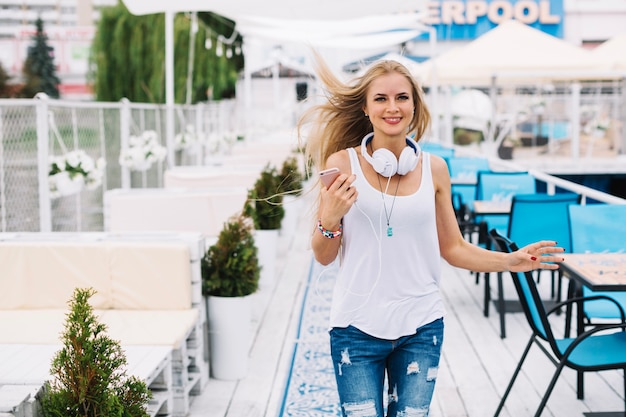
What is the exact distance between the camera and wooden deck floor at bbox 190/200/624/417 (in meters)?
4.73

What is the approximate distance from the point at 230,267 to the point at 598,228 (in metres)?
2.36

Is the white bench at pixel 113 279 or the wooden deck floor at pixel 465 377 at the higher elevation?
the white bench at pixel 113 279

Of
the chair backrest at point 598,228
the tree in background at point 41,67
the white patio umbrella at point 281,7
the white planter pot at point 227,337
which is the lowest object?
the white planter pot at point 227,337

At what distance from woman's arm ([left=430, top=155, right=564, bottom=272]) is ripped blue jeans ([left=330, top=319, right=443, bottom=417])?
33 centimetres

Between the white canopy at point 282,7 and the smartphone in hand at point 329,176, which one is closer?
the smartphone in hand at point 329,176

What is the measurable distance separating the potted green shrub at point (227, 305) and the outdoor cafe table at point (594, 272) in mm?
1953

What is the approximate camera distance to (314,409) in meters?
4.66

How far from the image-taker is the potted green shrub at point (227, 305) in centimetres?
523

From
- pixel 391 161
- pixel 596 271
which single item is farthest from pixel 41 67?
pixel 391 161

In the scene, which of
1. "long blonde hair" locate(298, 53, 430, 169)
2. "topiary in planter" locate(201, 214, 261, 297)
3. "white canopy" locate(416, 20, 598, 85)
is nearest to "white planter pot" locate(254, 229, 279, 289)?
"topiary in planter" locate(201, 214, 261, 297)

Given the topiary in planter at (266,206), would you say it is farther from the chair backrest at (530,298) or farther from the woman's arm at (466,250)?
the woman's arm at (466,250)

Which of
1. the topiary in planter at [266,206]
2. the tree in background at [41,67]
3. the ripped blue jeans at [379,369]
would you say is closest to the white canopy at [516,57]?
the topiary in planter at [266,206]

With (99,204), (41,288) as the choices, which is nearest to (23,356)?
(41,288)

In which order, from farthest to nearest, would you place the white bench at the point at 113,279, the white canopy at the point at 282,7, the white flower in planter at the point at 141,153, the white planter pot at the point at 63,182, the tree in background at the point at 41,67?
the tree in background at the point at 41,67 → the white flower in planter at the point at 141,153 → the white canopy at the point at 282,7 → the white planter pot at the point at 63,182 → the white bench at the point at 113,279
